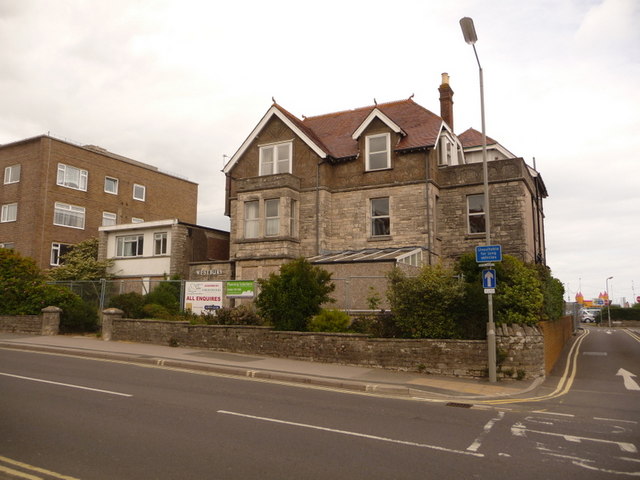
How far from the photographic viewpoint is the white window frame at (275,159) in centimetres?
2755

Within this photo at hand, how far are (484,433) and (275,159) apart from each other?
2172cm

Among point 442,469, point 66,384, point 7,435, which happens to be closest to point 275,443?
point 442,469

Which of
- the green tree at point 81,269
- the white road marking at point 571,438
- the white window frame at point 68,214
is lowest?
the white road marking at point 571,438

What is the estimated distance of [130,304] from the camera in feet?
73.7

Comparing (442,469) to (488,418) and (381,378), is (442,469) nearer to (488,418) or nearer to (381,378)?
(488,418)

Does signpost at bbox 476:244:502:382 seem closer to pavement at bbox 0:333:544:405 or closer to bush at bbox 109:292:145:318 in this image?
pavement at bbox 0:333:544:405

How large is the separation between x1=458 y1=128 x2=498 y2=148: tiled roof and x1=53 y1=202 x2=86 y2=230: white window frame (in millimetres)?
27841

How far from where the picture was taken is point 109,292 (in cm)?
2633

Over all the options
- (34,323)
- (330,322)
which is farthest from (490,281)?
(34,323)

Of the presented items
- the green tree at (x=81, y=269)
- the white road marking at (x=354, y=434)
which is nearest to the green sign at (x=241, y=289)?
the white road marking at (x=354, y=434)

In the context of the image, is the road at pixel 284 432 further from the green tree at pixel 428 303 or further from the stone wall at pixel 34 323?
the stone wall at pixel 34 323

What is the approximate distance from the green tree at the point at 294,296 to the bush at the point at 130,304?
7.29 meters

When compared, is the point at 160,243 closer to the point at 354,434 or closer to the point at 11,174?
the point at 11,174

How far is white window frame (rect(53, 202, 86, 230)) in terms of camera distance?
35.9 meters
